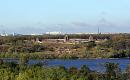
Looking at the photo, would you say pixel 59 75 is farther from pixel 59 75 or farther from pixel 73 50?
pixel 73 50

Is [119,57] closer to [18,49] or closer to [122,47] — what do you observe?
[122,47]

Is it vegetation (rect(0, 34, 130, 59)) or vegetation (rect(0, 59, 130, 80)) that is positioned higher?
vegetation (rect(0, 59, 130, 80))

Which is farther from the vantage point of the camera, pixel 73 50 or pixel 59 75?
pixel 73 50

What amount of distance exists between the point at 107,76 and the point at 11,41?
336 ft

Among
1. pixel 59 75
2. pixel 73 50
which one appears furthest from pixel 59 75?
pixel 73 50

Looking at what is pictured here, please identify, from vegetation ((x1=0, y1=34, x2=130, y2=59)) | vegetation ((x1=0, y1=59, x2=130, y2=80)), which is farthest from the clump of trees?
vegetation ((x1=0, y1=34, x2=130, y2=59))

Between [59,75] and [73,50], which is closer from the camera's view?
[59,75]

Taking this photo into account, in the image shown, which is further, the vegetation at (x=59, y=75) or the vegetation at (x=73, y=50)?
the vegetation at (x=73, y=50)

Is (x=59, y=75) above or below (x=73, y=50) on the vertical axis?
above

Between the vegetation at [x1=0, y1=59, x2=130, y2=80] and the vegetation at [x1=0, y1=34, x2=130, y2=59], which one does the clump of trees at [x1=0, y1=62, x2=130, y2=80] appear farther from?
the vegetation at [x1=0, y1=34, x2=130, y2=59]

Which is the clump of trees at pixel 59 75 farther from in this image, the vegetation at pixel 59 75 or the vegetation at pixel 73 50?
the vegetation at pixel 73 50

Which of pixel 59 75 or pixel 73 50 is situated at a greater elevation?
pixel 59 75

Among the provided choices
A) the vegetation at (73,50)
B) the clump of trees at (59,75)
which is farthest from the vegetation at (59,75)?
the vegetation at (73,50)

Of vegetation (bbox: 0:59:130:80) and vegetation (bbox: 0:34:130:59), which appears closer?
vegetation (bbox: 0:59:130:80)
